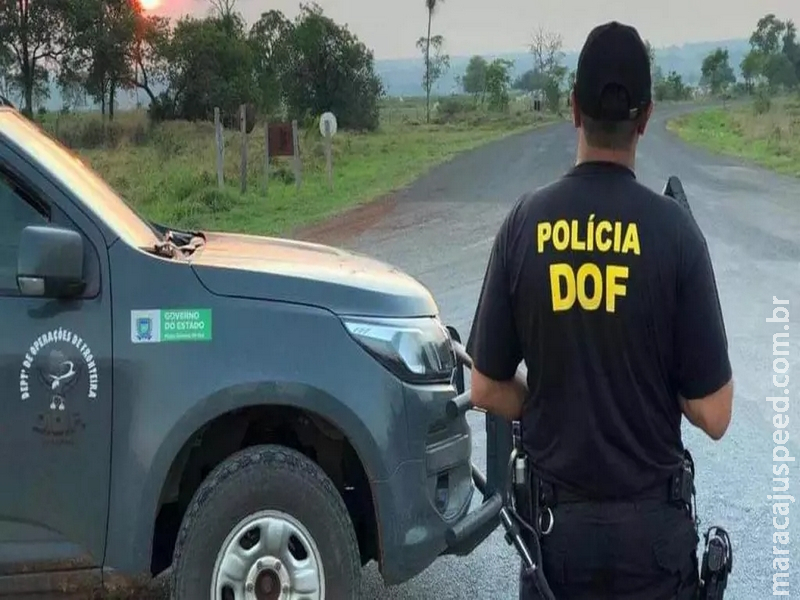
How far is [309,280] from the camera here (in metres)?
3.76

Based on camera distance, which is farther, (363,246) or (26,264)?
(363,246)

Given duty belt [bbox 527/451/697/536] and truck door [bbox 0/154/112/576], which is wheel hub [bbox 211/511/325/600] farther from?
duty belt [bbox 527/451/697/536]

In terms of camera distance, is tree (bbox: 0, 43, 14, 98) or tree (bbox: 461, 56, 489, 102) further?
tree (bbox: 461, 56, 489, 102)

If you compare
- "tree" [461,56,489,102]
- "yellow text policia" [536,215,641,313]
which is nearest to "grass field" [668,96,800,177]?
"yellow text policia" [536,215,641,313]

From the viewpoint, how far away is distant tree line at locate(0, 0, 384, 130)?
43.5 meters

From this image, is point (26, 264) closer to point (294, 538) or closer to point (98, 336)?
point (98, 336)

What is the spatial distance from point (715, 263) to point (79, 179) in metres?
9.71

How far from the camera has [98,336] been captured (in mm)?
3490

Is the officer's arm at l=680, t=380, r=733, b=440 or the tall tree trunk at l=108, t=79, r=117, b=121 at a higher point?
the tall tree trunk at l=108, t=79, r=117, b=121

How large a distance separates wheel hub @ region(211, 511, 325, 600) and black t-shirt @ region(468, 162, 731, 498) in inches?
53.7

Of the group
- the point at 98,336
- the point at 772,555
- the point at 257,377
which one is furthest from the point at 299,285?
the point at 772,555

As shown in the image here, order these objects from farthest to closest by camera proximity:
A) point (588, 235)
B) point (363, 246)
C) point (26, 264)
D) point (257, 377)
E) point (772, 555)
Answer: point (363, 246) < point (772, 555) < point (257, 377) < point (26, 264) < point (588, 235)

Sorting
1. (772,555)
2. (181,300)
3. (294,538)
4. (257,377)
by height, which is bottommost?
(772,555)

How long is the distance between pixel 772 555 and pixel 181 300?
9.72 ft
